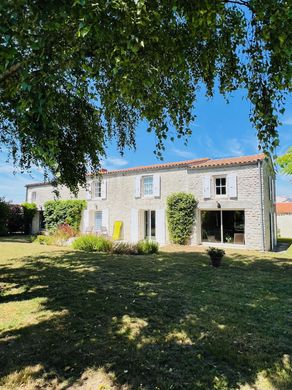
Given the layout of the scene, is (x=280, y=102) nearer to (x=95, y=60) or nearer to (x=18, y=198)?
(x=95, y=60)

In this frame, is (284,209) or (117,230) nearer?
(117,230)

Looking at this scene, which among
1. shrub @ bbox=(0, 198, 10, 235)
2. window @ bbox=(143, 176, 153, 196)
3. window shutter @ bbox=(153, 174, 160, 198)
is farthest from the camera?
shrub @ bbox=(0, 198, 10, 235)

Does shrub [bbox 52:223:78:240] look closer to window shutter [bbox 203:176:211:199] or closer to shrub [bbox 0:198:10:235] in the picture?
shrub [bbox 0:198:10:235]

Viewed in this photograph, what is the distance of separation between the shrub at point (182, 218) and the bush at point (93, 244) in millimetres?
4995

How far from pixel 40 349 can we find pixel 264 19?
507cm

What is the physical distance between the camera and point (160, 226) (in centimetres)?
1833

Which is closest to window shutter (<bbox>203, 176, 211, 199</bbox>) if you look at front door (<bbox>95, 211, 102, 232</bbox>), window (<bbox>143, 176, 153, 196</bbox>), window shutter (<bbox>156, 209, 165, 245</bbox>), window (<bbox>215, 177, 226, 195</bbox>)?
window (<bbox>215, 177, 226, 195</bbox>)

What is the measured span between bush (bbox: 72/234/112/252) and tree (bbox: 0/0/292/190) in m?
9.07

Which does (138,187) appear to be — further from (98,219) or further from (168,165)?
(98,219)

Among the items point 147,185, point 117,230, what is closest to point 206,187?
point 147,185

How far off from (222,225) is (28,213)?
1759 centimetres

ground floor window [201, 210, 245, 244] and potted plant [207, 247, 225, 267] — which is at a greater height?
ground floor window [201, 210, 245, 244]

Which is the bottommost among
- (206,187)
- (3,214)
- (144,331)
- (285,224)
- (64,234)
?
(144,331)

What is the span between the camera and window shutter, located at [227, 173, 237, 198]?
16.0 metres
